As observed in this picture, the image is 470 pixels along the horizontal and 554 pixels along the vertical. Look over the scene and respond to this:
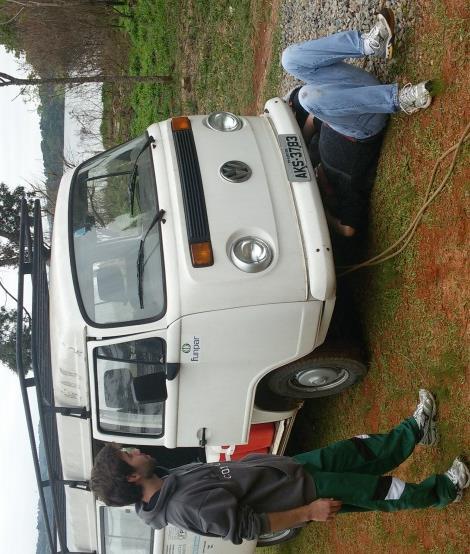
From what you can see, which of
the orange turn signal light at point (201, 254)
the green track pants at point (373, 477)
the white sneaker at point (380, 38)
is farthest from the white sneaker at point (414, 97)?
the green track pants at point (373, 477)

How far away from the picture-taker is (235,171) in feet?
15.0

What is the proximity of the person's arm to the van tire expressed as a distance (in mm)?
1156

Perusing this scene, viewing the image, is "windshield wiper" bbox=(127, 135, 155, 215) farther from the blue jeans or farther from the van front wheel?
the van front wheel

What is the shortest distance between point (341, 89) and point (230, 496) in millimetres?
2873

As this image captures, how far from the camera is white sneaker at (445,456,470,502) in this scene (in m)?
3.90

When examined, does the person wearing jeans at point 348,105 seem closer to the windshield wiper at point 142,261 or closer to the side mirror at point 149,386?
the windshield wiper at point 142,261

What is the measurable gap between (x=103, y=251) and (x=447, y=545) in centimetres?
306

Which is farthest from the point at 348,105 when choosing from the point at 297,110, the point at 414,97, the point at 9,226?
the point at 9,226

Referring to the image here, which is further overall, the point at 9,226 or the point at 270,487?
Result: the point at 9,226

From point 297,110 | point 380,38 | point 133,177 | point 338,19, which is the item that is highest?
point 338,19

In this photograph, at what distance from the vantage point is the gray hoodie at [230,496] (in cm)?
345

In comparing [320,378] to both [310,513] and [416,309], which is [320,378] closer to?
[416,309]

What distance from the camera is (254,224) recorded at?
4352 mm

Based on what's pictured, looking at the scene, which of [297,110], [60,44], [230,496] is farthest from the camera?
[60,44]
